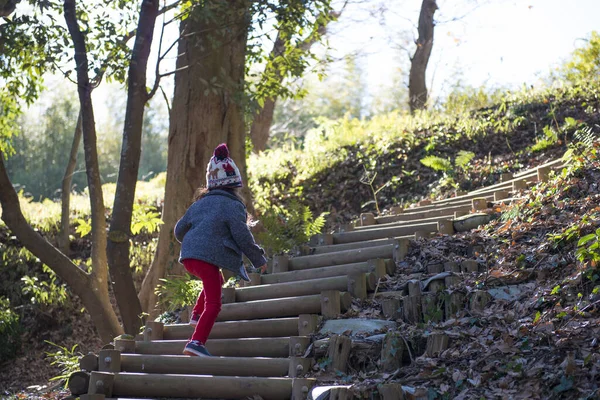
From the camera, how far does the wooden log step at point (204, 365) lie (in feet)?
19.5

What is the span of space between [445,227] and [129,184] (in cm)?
383

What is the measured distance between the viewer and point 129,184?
9148 millimetres

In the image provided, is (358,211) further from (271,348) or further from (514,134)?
(271,348)

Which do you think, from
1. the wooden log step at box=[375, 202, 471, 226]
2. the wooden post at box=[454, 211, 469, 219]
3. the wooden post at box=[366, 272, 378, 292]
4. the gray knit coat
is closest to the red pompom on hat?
the gray knit coat

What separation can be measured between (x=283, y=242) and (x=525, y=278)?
370 cm

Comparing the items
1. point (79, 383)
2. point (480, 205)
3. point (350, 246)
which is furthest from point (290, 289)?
point (480, 205)

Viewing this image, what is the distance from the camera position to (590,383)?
14.9ft

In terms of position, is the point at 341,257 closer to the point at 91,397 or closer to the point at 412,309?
the point at 412,309

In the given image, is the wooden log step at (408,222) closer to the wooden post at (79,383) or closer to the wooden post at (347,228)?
the wooden post at (347,228)

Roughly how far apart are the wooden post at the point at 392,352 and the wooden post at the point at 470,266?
1.52 metres

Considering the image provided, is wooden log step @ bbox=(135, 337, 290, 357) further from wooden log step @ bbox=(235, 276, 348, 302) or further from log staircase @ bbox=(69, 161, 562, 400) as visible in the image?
wooden log step @ bbox=(235, 276, 348, 302)

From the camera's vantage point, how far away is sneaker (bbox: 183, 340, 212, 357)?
6.28 metres

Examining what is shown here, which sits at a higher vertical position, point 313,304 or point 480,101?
point 480,101

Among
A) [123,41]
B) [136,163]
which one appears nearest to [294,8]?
[123,41]
